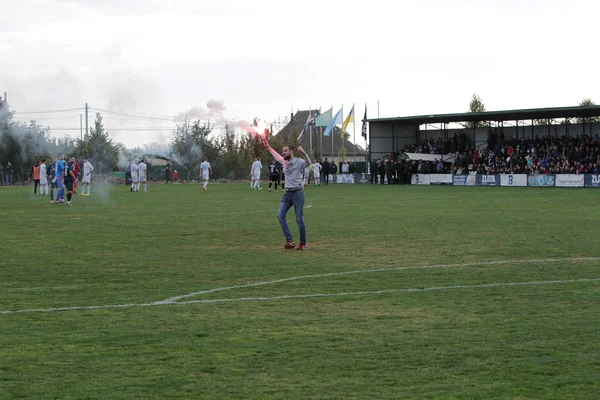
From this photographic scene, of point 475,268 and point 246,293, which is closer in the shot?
point 246,293

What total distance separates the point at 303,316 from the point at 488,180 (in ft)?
173

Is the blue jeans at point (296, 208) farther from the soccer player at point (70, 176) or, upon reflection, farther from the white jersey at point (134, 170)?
the white jersey at point (134, 170)

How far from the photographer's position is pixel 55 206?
37.6 meters

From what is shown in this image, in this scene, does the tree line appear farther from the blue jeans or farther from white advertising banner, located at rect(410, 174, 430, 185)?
the blue jeans

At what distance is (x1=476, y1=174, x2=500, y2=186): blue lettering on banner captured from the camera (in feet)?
199

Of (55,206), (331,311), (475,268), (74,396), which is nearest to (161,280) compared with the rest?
(331,311)

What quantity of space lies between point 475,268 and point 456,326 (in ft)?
17.1

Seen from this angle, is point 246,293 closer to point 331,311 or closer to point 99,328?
point 331,311

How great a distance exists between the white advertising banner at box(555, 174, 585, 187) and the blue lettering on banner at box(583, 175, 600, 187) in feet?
0.64

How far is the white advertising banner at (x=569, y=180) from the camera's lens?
180ft

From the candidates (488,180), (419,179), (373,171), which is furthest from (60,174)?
(373,171)

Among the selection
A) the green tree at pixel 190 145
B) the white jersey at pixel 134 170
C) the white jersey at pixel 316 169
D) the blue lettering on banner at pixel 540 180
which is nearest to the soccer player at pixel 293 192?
the white jersey at pixel 134 170

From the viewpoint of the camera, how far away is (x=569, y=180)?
5578cm

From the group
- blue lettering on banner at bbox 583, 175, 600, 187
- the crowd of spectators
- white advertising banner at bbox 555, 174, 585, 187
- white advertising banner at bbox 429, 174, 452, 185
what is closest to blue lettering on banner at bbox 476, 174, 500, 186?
the crowd of spectators
